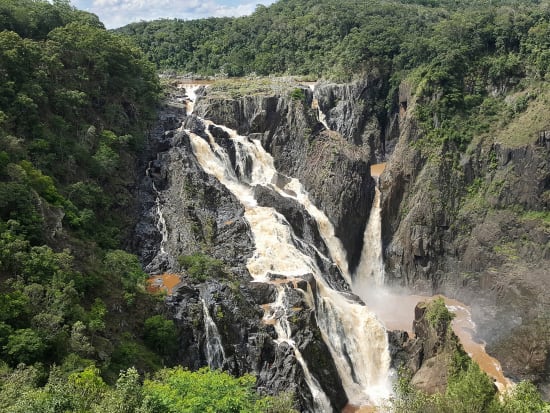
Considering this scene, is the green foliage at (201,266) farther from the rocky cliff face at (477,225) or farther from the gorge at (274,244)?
the rocky cliff face at (477,225)

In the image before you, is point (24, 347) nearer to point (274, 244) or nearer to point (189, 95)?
point (274, 244)

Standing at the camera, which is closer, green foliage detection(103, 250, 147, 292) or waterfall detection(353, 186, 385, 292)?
green foliage detection(103, 250, 147, 292)

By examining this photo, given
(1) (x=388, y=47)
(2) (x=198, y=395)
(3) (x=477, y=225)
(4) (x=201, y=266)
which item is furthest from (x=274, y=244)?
(1) (x=388, y=47)

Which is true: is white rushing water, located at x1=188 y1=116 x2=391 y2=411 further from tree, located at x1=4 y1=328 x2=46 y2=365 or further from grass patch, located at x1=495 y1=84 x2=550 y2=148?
grass patch, located at x1=495 y1=84 x2=550 y2=148

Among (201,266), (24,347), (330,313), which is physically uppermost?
(24,347)

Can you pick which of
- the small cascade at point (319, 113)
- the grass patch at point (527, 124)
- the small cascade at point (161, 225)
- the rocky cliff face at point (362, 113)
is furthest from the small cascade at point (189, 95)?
the grass patch at point (527, 124)

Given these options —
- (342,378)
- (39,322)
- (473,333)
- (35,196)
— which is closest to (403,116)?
(473,333)

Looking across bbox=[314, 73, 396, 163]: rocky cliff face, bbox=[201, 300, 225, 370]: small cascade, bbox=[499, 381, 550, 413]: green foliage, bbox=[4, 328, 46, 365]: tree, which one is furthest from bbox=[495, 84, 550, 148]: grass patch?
bbox=[4, 328, 46, 365]: tree

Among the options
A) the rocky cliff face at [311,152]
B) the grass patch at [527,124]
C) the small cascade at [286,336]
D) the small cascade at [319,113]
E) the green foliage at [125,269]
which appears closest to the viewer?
the small cascade at [286,336]
